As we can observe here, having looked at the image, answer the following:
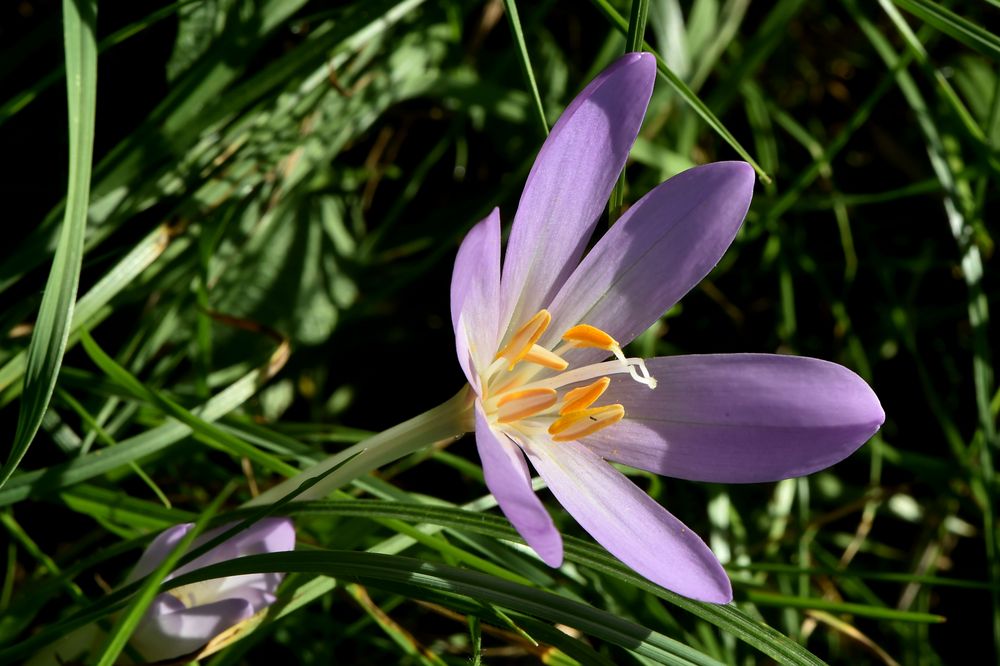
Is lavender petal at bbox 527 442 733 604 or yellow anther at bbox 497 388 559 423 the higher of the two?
yellow anther at bbox 497 388 559 423

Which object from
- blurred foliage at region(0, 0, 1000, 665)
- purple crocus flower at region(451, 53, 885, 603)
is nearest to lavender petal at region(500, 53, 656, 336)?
purple crocus flower at region(451, 53, 885, 603)

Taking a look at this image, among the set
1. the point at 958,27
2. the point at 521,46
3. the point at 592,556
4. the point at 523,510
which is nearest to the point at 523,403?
the point at 592,556

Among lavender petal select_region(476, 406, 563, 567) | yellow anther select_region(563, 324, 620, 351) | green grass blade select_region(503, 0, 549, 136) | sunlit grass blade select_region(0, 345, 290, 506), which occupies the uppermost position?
green grass blade select_region(503, 0, 549, 136)

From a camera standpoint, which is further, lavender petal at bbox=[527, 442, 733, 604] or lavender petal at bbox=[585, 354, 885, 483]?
lavender petal at bbox=[585, 354, 885, 483]

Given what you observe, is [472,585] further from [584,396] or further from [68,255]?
[68,255]

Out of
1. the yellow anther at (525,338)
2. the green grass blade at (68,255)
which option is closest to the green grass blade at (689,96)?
the yellow anther at (525,338)

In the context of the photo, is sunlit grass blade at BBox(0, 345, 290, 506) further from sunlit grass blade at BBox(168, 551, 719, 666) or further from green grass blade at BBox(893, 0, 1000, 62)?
green grass blade at BBox(893, 0, 1000, 62)

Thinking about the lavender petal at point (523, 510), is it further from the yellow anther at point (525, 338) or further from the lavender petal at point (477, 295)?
the yellow anther at point (525, 338)
